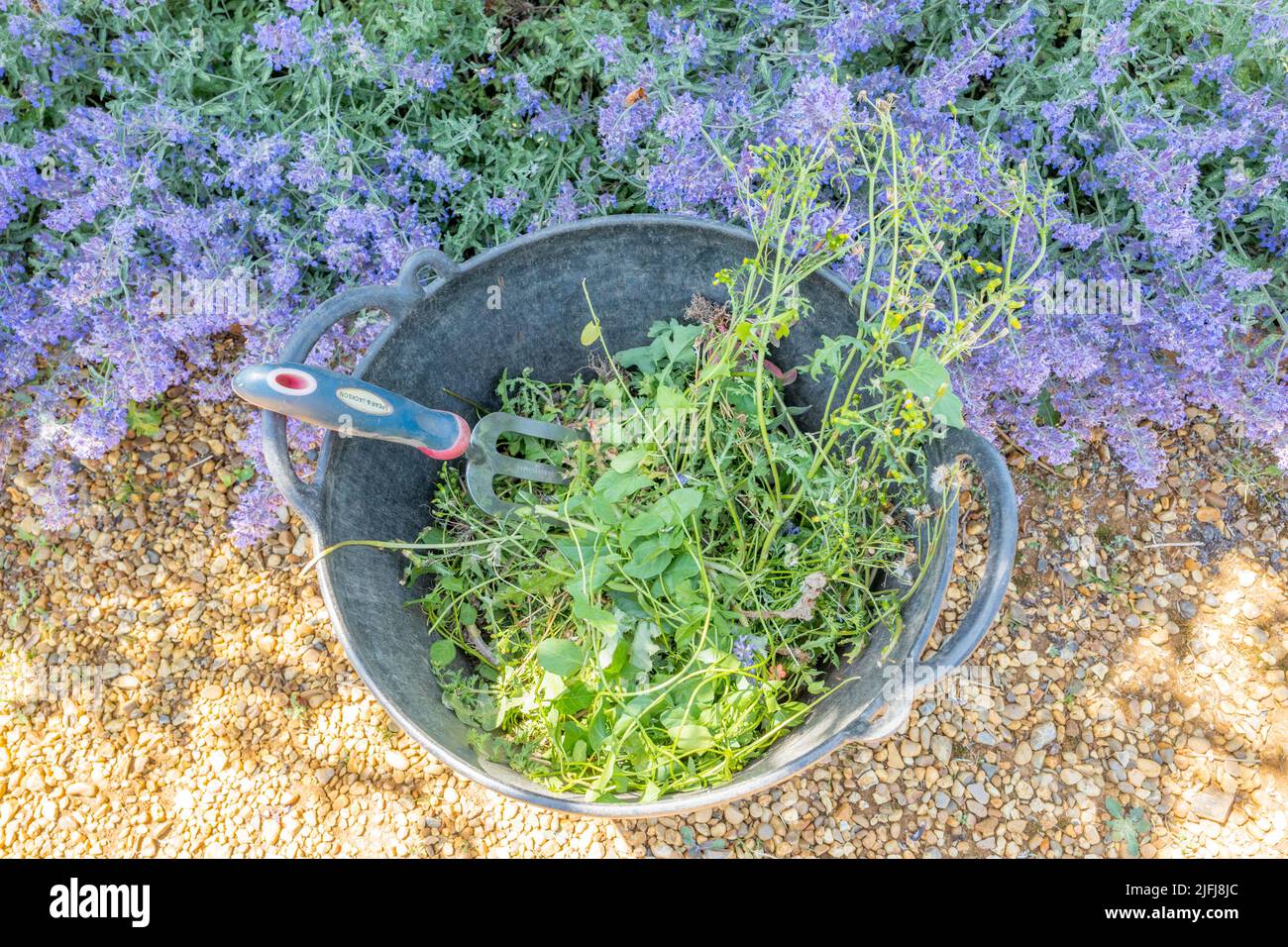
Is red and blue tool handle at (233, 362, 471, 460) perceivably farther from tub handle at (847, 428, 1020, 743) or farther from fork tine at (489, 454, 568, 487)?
tub handle at (847, 428, 1020, 743)

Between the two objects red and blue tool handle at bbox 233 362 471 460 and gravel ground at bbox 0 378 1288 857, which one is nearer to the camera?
red and blue tool handle at bbox 233 362 471 460

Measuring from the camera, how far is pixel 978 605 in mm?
1435

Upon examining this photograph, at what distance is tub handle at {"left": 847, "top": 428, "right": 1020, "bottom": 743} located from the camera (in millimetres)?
1370

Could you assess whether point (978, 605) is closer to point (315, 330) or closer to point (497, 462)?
point (497, 462)

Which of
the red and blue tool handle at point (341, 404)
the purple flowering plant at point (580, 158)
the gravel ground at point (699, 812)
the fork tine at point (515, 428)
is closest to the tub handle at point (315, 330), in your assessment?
the red and blue tool handle at point (341, 404)

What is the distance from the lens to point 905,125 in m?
1.94

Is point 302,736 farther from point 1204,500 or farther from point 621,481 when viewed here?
point 1204,500

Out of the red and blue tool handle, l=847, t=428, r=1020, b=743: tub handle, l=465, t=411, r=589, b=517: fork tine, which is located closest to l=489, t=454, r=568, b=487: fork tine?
l=465, t=411, r=589, b=517: fork tine

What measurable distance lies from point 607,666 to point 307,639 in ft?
3.23

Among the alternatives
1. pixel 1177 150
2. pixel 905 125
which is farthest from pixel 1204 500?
pixel 905 125

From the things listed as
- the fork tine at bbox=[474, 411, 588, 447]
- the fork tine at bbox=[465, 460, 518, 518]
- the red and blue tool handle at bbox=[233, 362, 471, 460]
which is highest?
the red and blue tool handle at bbox=[233, 362, 471, 460]

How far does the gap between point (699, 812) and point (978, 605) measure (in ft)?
3.27

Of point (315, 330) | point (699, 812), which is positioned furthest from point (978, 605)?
point (315, 330)

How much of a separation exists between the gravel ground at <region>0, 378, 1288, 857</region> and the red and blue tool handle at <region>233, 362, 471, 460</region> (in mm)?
923
